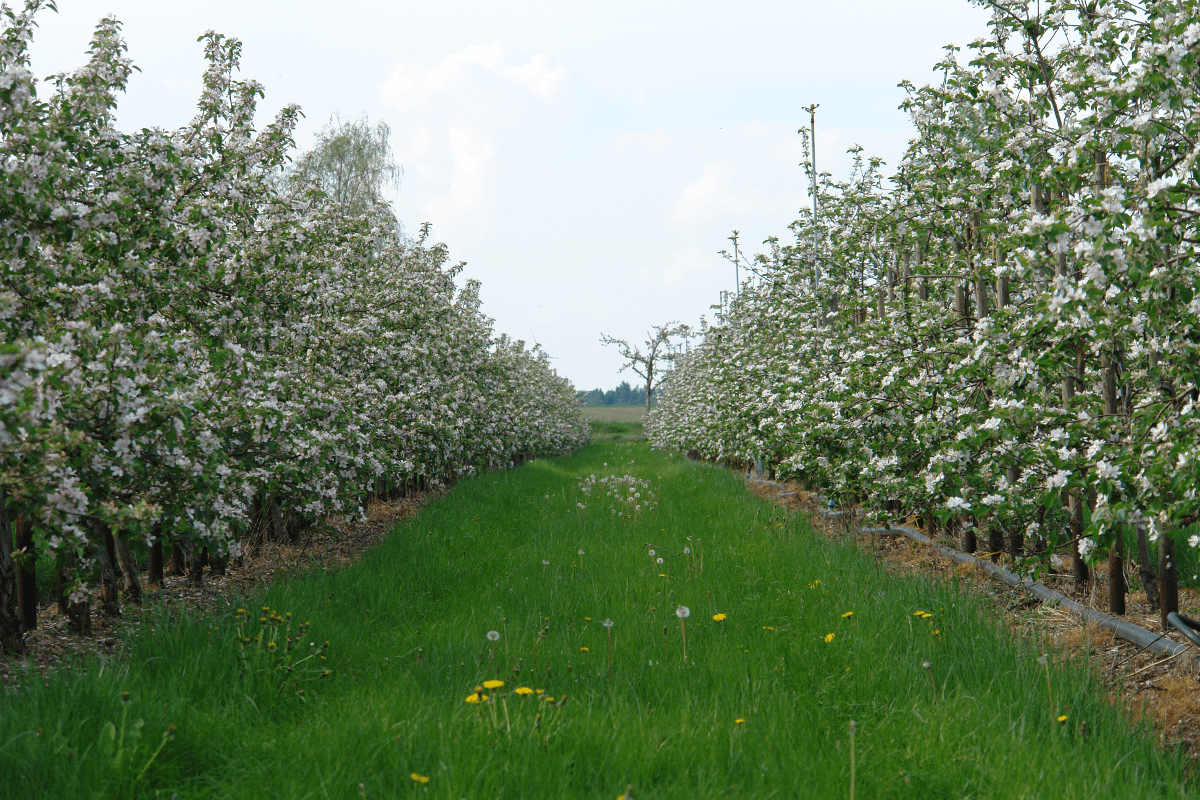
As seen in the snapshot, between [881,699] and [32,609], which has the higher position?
[32,609]

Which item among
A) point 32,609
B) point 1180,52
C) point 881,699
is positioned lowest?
point 881,699

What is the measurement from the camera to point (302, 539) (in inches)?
423

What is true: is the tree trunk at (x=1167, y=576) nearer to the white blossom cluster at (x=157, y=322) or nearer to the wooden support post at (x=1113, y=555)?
the wooden support post at (x=1113, y=555)

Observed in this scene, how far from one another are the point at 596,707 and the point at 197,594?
4.81 meters

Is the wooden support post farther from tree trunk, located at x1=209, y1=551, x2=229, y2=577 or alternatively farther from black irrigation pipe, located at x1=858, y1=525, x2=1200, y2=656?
tree trunk, located at x1=209, y1=551, x2=229, y2=577

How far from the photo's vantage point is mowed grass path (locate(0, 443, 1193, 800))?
347cm

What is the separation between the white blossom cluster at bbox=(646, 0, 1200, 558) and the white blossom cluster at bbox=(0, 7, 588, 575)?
4.95 metres

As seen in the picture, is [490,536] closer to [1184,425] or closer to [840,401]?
[840,401]

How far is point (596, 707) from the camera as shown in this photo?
14.2 ft

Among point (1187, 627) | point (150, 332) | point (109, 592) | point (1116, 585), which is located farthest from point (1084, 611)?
point (109, 592)

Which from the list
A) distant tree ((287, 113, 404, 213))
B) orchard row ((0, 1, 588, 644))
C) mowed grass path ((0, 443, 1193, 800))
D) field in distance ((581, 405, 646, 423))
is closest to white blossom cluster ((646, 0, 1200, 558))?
mowed grass path ((0, 443, 1193, 800))

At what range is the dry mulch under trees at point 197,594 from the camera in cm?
520

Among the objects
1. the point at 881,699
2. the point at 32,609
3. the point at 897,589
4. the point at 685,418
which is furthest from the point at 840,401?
the point at 685,418

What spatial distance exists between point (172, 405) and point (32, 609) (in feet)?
10.4
